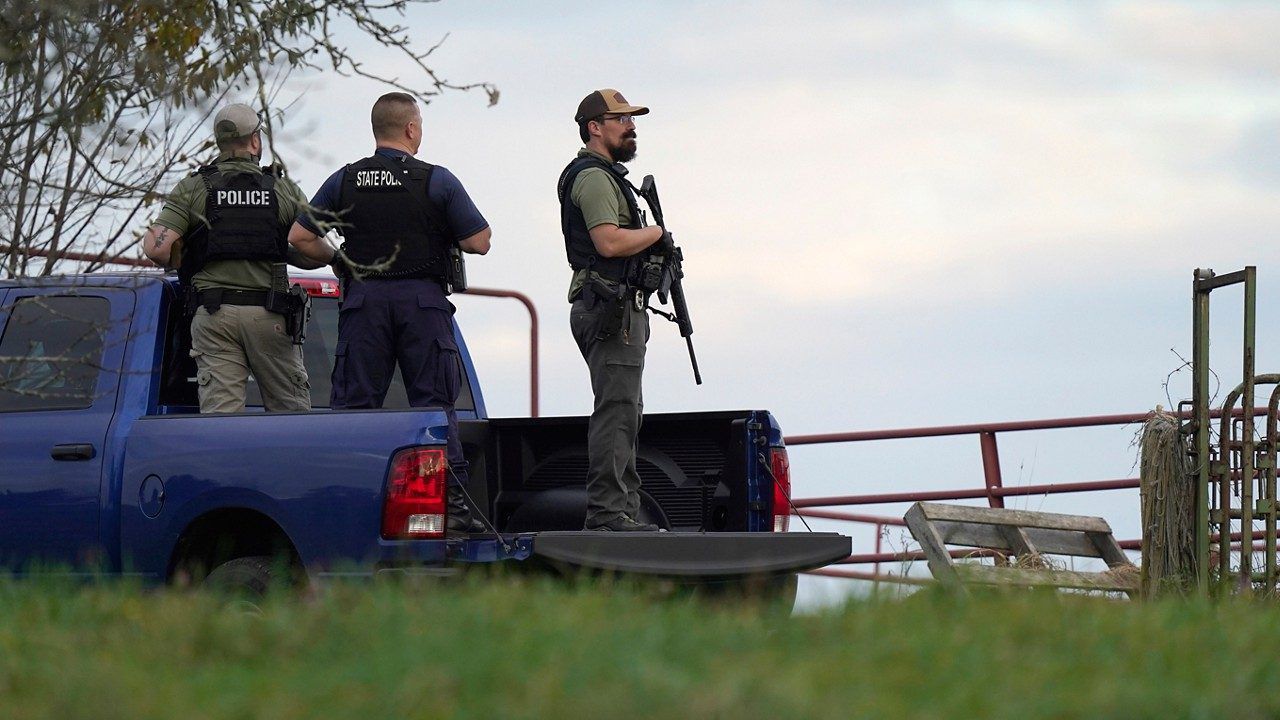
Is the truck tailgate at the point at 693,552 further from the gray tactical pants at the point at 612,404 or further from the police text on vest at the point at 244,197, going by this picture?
the police text on vest at the point at 244,197

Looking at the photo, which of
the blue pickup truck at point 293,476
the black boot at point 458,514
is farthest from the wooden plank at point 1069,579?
the black boot at point 458,514

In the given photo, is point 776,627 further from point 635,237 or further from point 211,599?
point 635,237

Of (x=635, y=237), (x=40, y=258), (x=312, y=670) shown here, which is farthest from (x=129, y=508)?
(x=312, y=670)

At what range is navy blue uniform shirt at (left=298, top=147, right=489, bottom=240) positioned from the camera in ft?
24.4

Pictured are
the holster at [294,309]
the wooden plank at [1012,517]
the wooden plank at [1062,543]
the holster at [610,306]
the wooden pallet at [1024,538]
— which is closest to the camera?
the holster at [610,306]

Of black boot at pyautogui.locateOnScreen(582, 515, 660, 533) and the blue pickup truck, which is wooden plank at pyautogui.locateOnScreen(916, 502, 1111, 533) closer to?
the blue pickup truck

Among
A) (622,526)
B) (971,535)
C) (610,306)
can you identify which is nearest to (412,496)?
(622,526)

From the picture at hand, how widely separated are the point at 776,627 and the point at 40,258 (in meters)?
3.61

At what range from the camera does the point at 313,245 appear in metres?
7.46

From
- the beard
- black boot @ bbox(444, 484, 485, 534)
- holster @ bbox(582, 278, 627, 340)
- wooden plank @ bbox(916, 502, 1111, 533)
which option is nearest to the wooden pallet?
wooden plank @ bbox(916, 502, 1111, 533)

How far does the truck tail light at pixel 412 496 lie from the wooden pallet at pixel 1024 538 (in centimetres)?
361

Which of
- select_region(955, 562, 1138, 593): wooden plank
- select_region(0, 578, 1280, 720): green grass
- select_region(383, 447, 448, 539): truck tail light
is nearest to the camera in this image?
select_region(0, 578, 1280, 720): green grass

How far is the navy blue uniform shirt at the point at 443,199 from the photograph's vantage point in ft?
24.4

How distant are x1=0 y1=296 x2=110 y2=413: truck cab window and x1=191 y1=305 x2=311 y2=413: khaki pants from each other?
1.43 ft
